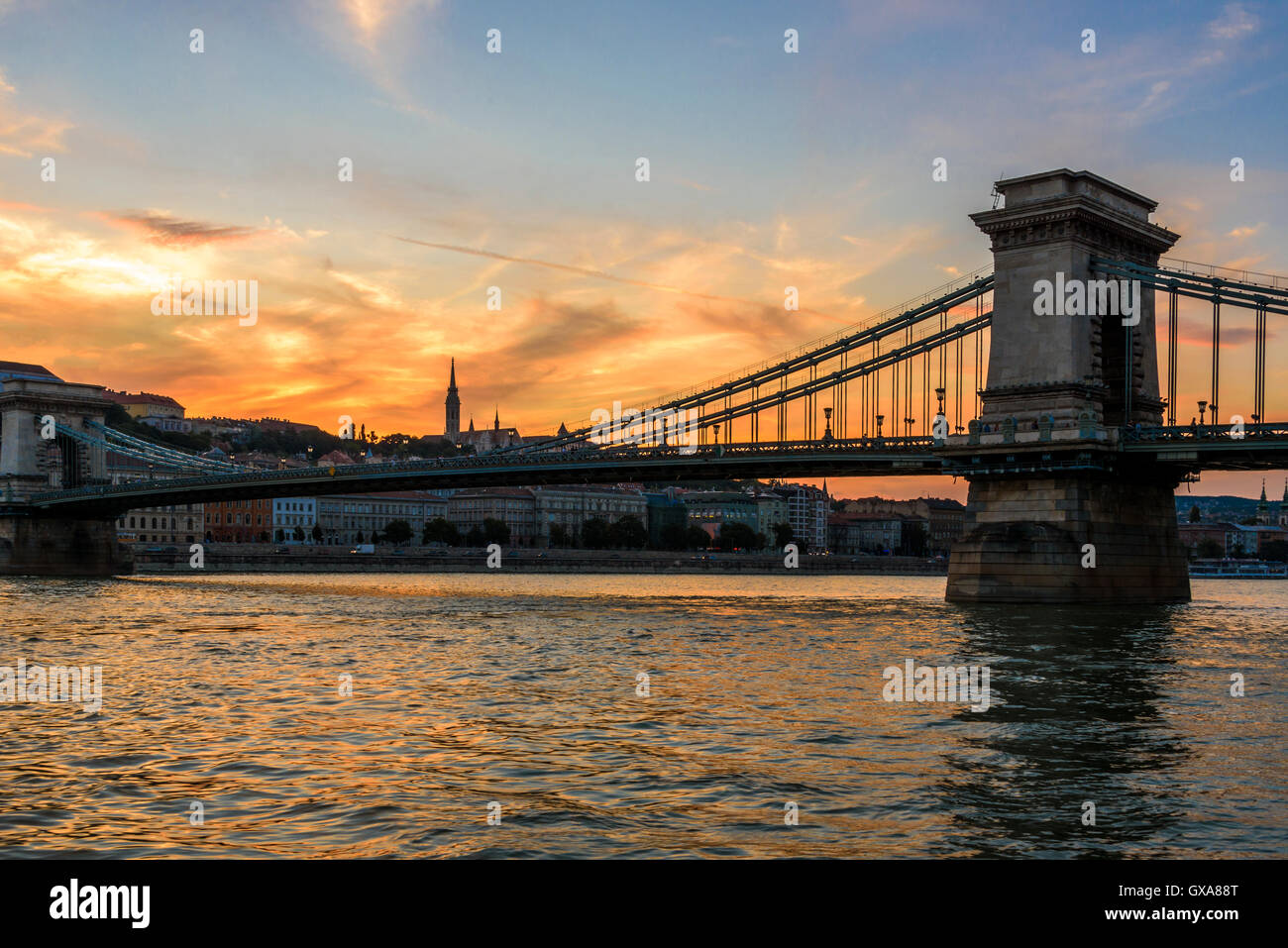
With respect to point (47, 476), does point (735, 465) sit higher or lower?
lower

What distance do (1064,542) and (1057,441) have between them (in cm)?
313

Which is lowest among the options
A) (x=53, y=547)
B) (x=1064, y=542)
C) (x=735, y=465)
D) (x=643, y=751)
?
(x=643, y=751)

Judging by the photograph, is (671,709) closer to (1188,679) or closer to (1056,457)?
(1188,679)

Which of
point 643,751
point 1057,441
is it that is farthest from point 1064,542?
point 643,751

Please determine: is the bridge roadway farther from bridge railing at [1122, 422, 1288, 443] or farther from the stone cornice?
the stone cornice

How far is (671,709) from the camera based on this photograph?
17.5 metres

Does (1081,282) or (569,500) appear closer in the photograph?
(1081,282)

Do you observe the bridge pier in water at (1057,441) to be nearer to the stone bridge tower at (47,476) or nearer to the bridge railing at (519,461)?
the bridge railing at (519,461)

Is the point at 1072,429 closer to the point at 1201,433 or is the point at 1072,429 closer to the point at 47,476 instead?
the point at 1201,433

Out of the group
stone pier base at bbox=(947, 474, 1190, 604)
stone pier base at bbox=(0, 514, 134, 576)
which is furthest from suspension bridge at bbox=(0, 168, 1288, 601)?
stone pier base at bbox=(0, 514, 134, 576)

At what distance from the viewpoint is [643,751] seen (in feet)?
45.4

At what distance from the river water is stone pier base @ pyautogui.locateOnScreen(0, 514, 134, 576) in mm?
52372
